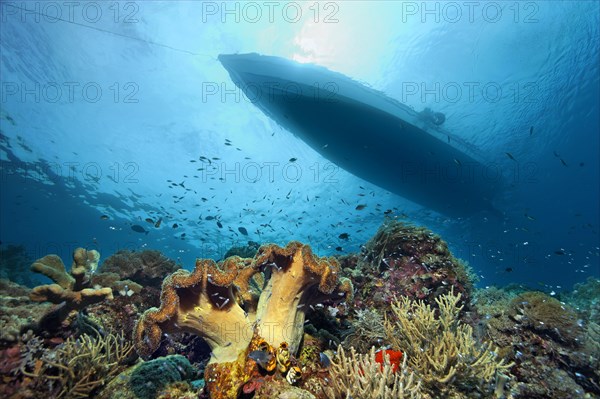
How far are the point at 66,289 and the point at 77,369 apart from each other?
137 cm

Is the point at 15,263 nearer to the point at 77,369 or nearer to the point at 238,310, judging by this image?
the point at 77,369

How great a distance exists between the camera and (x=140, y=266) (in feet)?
30.0

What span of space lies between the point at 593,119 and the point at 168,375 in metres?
36.2

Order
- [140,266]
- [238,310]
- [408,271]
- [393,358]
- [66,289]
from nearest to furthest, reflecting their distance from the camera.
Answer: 1. [393,358]
2. [238,310]
3. [66,289]
4. [408,271]
5. [140,266]

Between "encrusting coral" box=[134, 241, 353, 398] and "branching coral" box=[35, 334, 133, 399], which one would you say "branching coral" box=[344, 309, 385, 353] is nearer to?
"encrusting coral" box=[134, 241, 353, 398]

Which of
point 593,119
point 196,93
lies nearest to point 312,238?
point 196,93

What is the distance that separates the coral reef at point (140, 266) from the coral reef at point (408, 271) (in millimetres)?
6471

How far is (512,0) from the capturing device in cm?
1808

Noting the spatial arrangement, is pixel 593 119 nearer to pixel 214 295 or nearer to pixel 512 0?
pixel 512 0

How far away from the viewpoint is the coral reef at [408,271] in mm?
6012

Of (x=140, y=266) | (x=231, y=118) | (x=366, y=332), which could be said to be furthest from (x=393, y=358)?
(x=231, y=118)

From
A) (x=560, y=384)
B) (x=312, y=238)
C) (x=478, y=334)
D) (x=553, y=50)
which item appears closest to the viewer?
(x=560, y=384)

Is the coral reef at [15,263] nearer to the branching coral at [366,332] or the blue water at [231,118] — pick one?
the blue water at [231,118]

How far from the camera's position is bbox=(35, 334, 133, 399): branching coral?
393 centimetres
